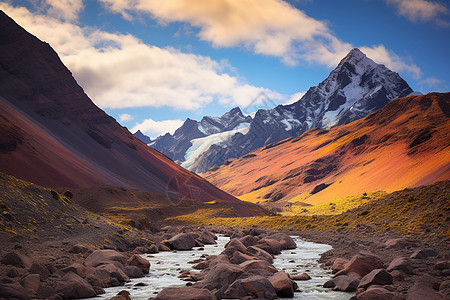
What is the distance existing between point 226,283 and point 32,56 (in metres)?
142

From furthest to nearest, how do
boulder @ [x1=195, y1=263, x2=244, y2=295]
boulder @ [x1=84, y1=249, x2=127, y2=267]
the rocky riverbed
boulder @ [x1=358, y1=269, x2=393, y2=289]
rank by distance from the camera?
boulder @ [x1=84, y1=249, x2=127, y2=267]
boulder @ [x1=195, y1=263, x2=244, y2=295]
boulder @ [x1=358, y1=269, x2=393, y2=289]
the rocky riverbed

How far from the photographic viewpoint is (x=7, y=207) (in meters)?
25.4

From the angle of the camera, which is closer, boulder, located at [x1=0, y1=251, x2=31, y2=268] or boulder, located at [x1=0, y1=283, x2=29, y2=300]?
boulder, located at [x1=0, y1=283, x2=29, y2=300]

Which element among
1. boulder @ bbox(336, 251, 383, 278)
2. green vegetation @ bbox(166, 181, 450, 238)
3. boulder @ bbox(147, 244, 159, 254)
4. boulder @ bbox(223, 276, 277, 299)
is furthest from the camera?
boulder @ bbox(147, 244, 159, 254)

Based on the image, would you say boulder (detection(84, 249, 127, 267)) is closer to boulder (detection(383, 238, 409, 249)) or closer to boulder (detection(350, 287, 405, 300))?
boulder (detection(350, 287, 405, 300))

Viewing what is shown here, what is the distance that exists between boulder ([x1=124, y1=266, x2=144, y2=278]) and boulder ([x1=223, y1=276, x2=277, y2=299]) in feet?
26.5

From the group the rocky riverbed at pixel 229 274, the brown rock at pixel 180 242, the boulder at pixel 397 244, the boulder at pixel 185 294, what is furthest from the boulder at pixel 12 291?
the boulder at pixel 397 244

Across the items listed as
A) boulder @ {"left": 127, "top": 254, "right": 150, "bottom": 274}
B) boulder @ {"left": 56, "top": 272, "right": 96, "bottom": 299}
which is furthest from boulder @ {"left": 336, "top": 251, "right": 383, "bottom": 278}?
boulder @ {"left": 56, "top": 272, "right": 96, "bottom": 299}

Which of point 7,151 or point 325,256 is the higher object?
point 7,151

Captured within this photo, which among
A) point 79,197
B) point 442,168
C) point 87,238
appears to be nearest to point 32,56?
point 79,197

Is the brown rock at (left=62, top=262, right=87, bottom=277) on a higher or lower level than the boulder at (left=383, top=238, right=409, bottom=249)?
lower

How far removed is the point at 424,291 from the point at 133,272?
16.0 metres

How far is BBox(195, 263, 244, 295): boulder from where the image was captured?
16.6 meters

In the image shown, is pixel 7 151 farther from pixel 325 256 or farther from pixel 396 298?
pixel 396 298
